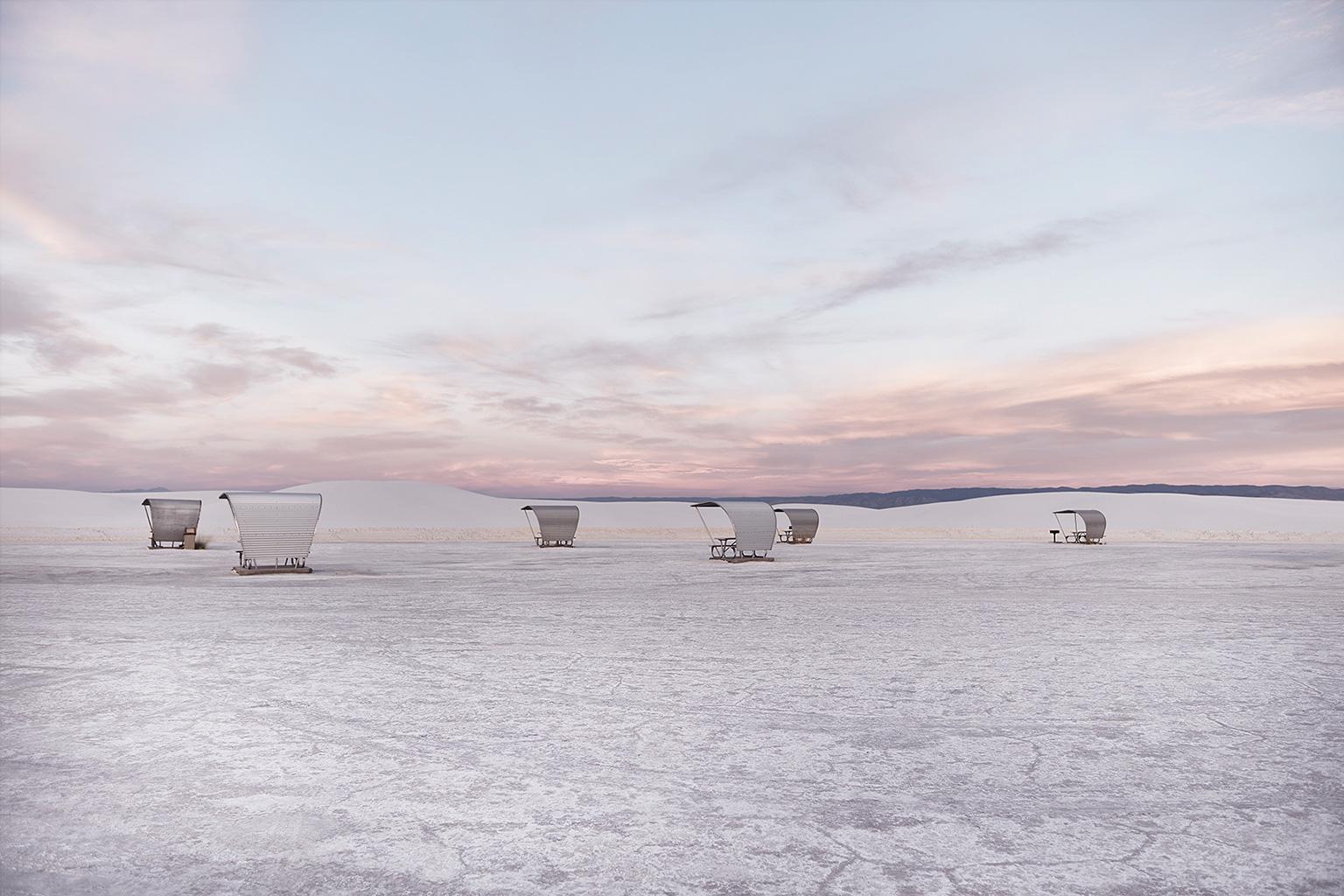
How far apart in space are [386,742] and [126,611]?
9.45 metres

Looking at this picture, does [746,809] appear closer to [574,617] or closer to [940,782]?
[940,782]

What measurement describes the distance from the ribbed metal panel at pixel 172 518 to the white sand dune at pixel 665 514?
27950mm

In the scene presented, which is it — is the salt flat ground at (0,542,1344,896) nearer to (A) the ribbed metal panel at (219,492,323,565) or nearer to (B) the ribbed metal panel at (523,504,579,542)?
(A) the ribbed metal panel at (219,492,323,565)

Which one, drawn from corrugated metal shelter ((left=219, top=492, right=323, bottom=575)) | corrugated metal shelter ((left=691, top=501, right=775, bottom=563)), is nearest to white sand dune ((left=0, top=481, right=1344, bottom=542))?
corrugated metal shelter ((left=691, top=501, right=775, bottom=563))

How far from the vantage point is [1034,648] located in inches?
383

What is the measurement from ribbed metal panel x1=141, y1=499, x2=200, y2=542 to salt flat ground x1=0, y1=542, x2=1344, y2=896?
81.4ft

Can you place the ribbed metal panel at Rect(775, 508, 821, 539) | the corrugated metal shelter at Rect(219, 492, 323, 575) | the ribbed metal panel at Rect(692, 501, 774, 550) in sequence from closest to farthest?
the corrugated metal shelter at Rect(219, 492, 323, 575), the ribbed metal panel at Rect(692, 501, 774, 550), the ribbed metal panel at Rect(775, 508, 821, 539)

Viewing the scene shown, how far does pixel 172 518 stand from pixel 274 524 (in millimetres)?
16724

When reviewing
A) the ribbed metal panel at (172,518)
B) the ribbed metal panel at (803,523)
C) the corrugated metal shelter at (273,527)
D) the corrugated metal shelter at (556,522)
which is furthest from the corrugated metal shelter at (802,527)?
the ribbed metal panel at (172,518)

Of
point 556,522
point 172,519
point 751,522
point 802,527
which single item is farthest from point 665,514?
point 751,522

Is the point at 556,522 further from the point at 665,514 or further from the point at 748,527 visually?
the point at 665,514

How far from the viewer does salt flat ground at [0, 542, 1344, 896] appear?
392 centimetres

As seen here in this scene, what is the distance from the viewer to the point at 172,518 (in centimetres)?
3534

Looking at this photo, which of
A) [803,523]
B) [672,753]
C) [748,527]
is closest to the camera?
[672,753]
